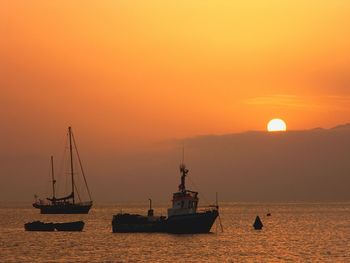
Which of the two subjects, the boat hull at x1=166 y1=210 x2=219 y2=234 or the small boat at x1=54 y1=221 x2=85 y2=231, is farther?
the small boat at x1=54 y1=221 x2=85 y2=231

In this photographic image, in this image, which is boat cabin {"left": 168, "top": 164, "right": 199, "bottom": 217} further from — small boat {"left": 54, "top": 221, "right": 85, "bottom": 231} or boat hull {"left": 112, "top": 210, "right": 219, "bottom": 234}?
small boat {"left": 54, "top": 221, "right": 85, "bottom": 231}

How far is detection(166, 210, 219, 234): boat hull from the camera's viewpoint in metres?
106

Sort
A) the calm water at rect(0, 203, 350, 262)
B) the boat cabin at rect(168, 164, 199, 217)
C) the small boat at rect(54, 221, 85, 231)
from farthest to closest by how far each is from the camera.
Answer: the small boat at rect(54, 221, 85, 231), the boat cabin at rect(168, 164, 199, 217), the calm water at rect(0, 203, 350, 262)

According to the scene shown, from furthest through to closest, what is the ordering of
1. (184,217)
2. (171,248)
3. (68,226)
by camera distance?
(68,226)
(184,217)
(171,248)

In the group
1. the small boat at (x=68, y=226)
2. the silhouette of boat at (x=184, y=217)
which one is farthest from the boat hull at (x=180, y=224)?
the small boat at (x=68, y=226)

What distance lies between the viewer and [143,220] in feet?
377

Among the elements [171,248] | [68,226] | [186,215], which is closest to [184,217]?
[186,215]

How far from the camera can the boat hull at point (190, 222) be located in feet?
349

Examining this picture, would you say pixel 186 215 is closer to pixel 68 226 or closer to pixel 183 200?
pixel 183 200

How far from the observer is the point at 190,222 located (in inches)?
4205

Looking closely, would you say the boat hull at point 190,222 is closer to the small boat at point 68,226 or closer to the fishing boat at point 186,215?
the fishing boat at point 186,215

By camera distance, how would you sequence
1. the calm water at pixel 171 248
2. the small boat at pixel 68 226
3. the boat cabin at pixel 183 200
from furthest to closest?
1. the small boat at pixel 68 226
2. the boat cabin at pixel 183 200
3. the calm water at pixel 171 248

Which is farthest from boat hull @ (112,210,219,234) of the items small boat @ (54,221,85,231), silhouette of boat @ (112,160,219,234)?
small boat @ (54,221,85,231)

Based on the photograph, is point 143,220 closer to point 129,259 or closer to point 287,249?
point 287,249
